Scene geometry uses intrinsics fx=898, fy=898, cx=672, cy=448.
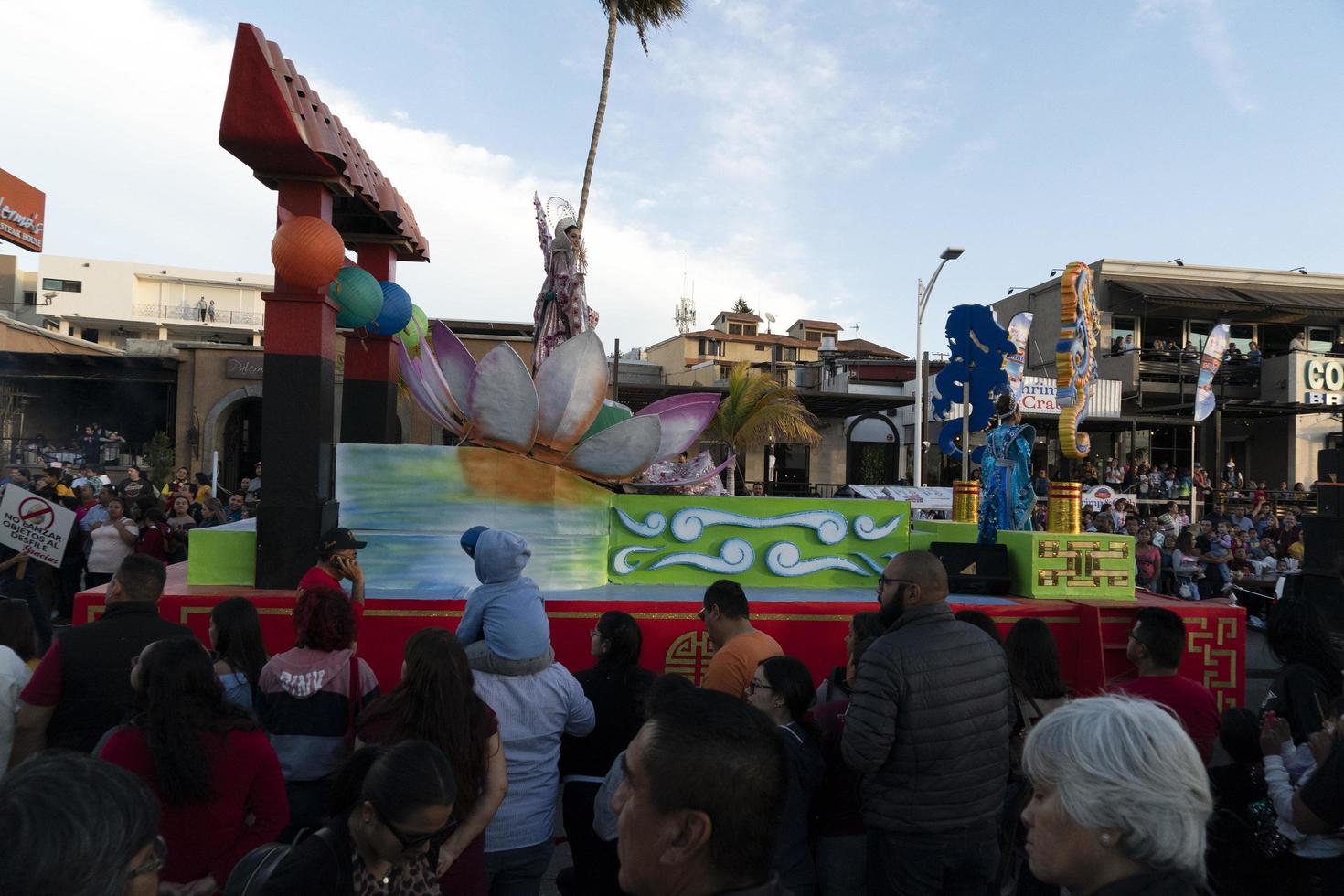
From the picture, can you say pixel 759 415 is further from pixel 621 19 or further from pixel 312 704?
pixel 312 704

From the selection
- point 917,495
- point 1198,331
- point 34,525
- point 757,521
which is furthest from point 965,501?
point 1198,331

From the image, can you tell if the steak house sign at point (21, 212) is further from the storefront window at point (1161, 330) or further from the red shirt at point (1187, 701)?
the storefront window at point (1161, 330)

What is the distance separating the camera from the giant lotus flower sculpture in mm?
6719

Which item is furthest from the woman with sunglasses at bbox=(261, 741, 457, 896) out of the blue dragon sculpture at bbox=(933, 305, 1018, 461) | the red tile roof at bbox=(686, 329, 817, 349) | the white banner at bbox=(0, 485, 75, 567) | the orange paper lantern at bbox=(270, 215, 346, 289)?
the red tile roof at bbox=(686, 329, 817, 349)

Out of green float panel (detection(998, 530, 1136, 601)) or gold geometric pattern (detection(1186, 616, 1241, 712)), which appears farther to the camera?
green float panel (detection(998, 530, 1136, 601))

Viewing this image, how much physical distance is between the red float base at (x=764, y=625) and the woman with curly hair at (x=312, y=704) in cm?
277

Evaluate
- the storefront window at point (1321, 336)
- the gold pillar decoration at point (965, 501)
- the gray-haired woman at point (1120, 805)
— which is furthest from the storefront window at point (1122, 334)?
the gray-haired woman at point (1120, 805)

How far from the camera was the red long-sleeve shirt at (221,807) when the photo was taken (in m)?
2.53

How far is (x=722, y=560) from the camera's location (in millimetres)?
7250

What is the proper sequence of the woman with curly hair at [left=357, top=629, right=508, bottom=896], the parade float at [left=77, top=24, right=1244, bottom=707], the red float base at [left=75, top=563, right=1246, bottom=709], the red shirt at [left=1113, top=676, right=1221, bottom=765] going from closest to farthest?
the woman with curly hair at [left=357, top=629, right=508, bottom=896] → the red shirt at [left=1113, top=676, right=1221, bottom=765] → the red float base at [left=75, top=563, right=1246, bottom=709] → the parade float at [left=77, top=24, right=1244, bottom=707]

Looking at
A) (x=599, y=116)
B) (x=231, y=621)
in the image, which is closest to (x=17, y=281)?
(x=599, y=116)

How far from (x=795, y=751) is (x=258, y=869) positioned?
5.55ft

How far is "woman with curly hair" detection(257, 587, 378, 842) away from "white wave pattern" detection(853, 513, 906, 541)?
16.3 feet

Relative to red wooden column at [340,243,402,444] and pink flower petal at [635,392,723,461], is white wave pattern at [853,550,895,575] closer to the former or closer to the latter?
pink flower petal at [635,392,723,461]
